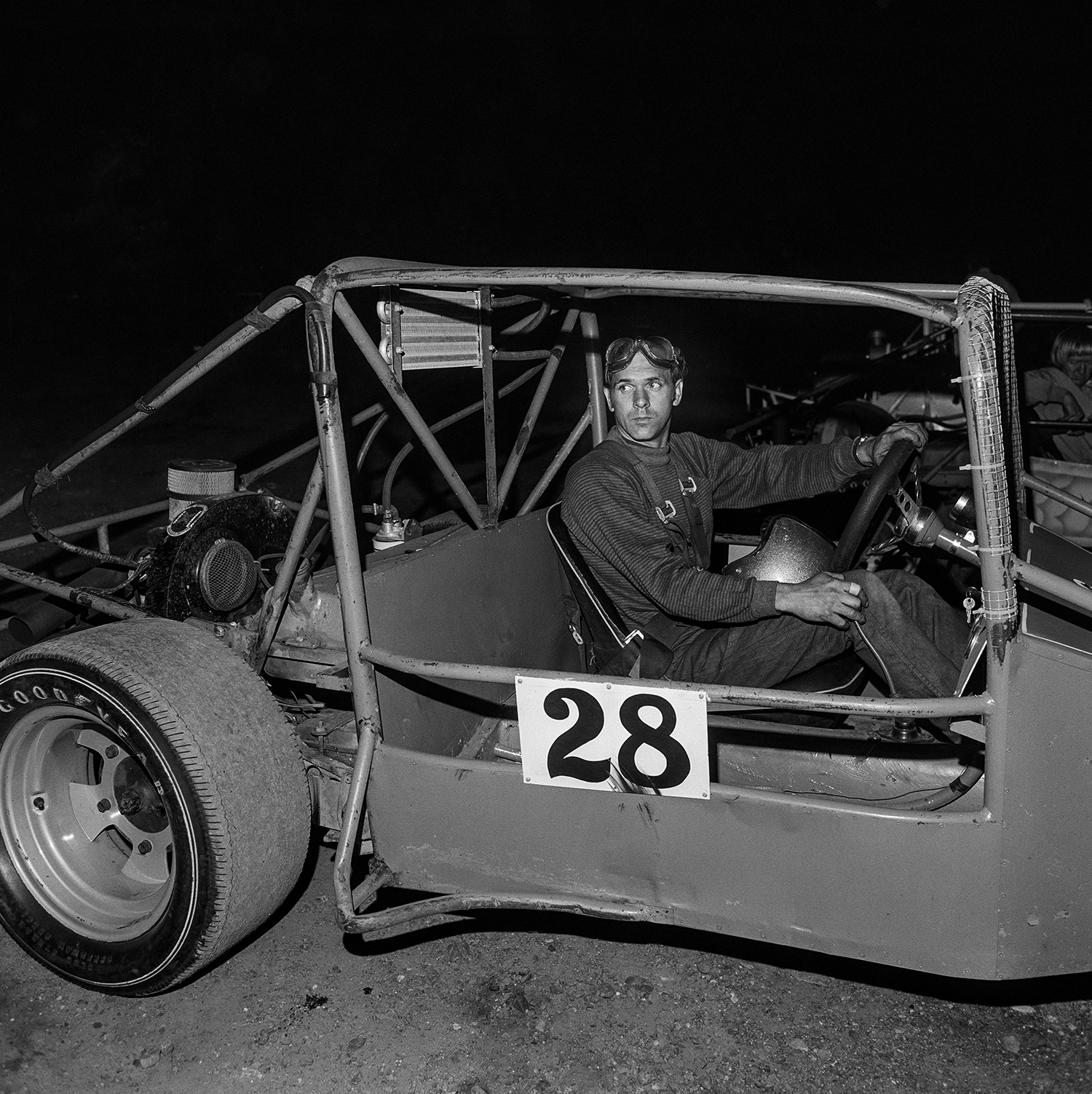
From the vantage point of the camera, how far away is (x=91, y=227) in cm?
1936

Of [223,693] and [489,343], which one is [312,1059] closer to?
[223,693]

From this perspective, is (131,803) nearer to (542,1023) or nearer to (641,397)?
(542,1023)

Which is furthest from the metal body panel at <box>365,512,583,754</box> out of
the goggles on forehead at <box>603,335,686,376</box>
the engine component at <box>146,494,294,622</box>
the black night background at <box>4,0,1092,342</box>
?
the black night background at <box>4,0,1092,342</box>

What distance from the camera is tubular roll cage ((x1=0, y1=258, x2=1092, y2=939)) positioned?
6.51ft

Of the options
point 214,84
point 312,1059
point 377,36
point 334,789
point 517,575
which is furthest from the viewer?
point 377,36

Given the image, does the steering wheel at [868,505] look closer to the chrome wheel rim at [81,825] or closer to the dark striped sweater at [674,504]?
the dark striped sweater at [674,504]

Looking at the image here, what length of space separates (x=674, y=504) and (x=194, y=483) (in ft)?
4.76

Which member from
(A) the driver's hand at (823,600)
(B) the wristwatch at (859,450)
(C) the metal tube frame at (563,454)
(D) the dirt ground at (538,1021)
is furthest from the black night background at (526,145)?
(A) the driver's hand at (823,600)

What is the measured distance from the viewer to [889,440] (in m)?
2.96

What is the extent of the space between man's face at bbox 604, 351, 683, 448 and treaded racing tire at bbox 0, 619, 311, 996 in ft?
3.90

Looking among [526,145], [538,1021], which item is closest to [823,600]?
[538,1021]

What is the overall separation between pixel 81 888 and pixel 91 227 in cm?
1904

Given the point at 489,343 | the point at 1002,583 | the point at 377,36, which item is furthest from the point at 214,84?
the point at 1002,583

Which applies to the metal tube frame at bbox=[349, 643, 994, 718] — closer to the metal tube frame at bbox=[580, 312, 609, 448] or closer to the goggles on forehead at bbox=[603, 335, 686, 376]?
the goggles on forehead at bbox=[603, 335, 686, 376]
